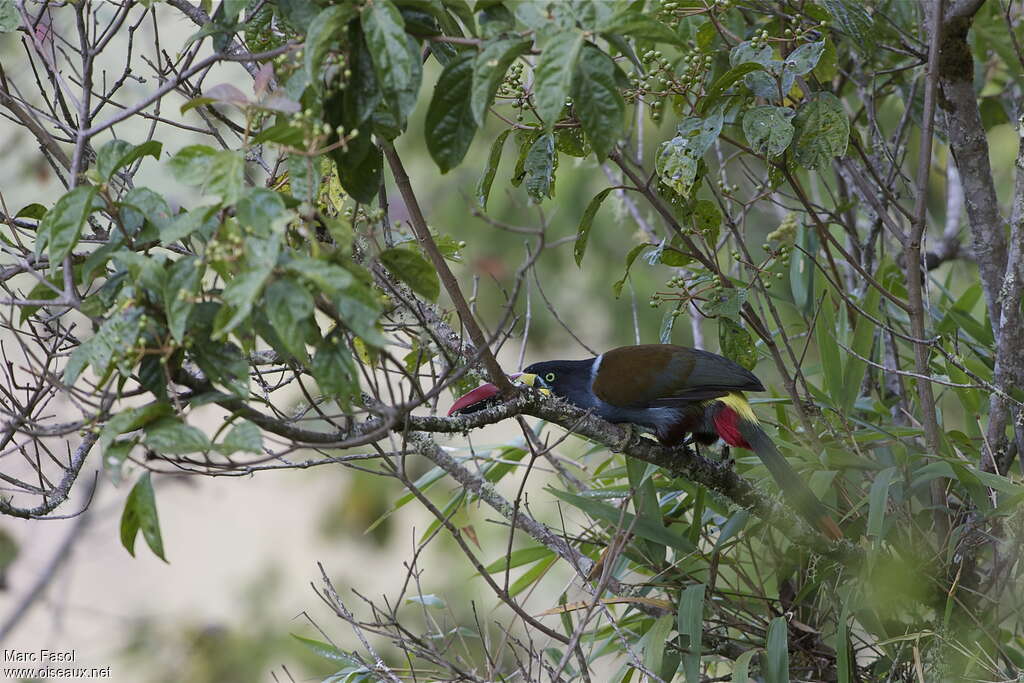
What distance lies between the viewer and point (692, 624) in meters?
2.43

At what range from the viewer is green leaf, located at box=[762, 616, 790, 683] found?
2361 mm

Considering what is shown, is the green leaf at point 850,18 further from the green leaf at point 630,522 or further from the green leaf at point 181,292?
the green leaf at point 181,292

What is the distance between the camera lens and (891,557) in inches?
100

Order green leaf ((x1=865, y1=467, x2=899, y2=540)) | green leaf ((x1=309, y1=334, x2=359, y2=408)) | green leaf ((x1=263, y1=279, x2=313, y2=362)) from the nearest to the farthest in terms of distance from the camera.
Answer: green leaf ((x1=263, y1=279, x2=313, y2=362)) < green leaf ((x1=309, y1=334, x2=359, y2=408)) < green leaf ((x1=865, y1=467, x2=899, y2=540))

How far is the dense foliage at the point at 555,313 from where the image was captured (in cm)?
143

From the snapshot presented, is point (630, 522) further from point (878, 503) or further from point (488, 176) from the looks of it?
point (488, 176)

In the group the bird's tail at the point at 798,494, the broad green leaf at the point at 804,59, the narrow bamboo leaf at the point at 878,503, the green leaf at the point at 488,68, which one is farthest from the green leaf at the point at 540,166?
the narrow bamboo leaf at the point at 878,503

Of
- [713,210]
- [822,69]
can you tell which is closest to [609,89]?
[713,210]

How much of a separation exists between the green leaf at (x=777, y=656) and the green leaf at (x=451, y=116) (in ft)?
4.90

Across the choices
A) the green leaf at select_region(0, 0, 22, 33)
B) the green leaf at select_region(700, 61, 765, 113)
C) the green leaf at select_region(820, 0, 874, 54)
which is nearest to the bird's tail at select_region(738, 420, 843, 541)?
the green leaf at select_region(700, 61, 765, 113)

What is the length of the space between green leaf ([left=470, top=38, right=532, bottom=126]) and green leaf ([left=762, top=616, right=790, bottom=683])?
1.59 meters

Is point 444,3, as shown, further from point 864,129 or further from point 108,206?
point 864,129

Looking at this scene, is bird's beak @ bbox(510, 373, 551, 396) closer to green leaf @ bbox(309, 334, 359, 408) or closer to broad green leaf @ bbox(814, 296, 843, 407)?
broad green leaf @ bbox(814, 296, 843, 407)

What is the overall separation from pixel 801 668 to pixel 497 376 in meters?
1.32
